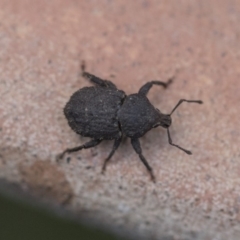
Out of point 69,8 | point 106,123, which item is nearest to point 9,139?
point 106,123

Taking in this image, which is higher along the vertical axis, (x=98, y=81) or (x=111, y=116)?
(x=98, y=81)

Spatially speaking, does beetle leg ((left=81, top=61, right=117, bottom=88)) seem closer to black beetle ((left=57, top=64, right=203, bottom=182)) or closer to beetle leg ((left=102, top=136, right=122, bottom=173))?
black beetle ((left=57, top=64, right=203, bottom=182))

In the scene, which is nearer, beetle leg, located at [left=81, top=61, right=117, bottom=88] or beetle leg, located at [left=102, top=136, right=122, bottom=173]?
beetle leg, located at [left=102, top=136, right=122, bottom=173]

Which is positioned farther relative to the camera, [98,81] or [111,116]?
[98,81]

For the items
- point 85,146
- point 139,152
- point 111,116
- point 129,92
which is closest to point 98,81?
point 129,92

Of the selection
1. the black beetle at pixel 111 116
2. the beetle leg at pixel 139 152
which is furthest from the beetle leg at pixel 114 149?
the beetle leg at pixel 139 152

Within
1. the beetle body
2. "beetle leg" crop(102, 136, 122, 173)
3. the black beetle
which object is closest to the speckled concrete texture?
"beetle leg" crop(102, 136, 122, 173)

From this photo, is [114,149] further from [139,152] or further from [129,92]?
[129,92]
